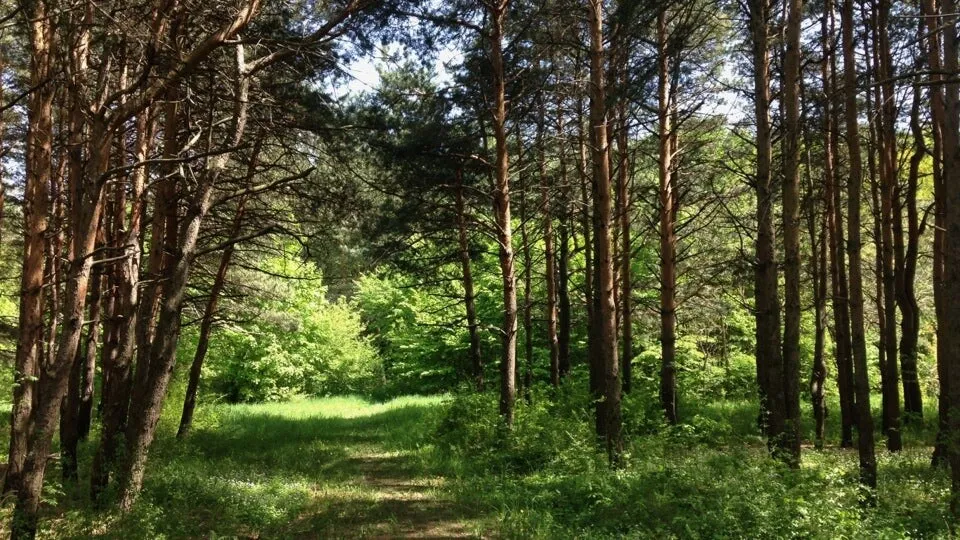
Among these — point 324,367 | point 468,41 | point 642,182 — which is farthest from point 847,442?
point 324,367

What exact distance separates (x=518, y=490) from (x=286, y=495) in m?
3.23

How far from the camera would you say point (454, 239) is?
16.1 metres

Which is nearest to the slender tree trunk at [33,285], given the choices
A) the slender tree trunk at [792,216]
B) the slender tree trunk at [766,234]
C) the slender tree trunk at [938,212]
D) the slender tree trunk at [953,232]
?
the slender tree trunk at [766,234]

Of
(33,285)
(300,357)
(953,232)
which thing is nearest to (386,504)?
(33,285)

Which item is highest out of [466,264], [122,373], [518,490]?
[466,264]

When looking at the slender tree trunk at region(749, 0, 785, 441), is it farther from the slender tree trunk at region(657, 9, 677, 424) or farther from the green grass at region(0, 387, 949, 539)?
the slender tree trunk at region(657, 9, 677, 424)

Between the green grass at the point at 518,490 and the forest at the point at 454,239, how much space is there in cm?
6

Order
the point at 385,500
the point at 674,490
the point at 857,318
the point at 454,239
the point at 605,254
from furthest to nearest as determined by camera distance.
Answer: the point at 454,239 < the point at 605,254 < the point at 385,500 < the point at 857,318 < the point at 674,490

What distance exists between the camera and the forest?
6215 mm

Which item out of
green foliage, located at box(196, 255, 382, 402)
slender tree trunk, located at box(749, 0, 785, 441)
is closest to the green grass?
slender tree trunk, located at box(749, 0, 785, 441)

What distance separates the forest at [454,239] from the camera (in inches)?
245

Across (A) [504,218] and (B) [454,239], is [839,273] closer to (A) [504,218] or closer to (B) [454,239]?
(A) [504,218]

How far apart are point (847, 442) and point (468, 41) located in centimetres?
1193

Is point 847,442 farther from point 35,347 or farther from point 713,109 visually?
point 35,347
